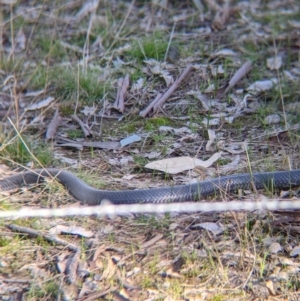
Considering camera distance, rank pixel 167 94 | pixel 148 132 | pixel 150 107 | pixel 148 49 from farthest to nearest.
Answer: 1. pixel 148 49
2. pixel 167 94
3. pixel 150 107
4. pixel 148 132

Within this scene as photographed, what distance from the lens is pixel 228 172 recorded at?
5.33 meters

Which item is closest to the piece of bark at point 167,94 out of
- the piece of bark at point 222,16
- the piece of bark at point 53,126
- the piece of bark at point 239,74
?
the piece of bark at point 239,74

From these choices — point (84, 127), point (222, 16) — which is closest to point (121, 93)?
point (84, 127)

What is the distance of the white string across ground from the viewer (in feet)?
14.8

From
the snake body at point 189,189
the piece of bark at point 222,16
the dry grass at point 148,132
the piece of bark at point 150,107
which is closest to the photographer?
the dry grass at point 148,132

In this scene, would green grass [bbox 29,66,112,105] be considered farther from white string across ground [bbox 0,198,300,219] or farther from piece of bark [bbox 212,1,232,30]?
white string across ground [bbox 0,198,300,219]

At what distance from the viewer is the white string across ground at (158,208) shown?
451cm

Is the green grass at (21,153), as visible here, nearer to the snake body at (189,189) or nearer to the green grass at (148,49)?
the snake body at (189,189)

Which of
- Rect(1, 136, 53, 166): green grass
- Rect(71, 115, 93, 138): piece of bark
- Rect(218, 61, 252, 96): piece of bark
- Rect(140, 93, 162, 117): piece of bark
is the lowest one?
Rect(218, 61, 252, 96): piece of bark

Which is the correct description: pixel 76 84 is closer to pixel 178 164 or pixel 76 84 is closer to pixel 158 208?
pixel 178 164

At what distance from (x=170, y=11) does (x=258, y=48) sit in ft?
4.10

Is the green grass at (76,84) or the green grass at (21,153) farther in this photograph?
the green grass at (76,84)

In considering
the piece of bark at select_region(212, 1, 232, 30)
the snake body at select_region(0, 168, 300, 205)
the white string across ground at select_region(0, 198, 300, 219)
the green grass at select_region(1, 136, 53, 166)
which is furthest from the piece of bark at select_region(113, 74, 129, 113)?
the white string across ground at select_region(0, 198, 300, 219)

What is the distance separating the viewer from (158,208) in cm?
455
